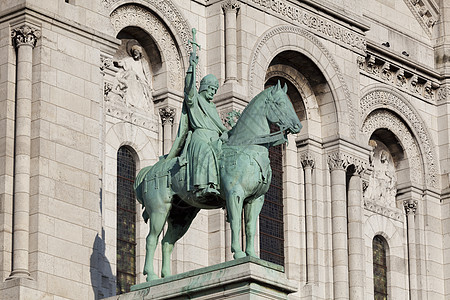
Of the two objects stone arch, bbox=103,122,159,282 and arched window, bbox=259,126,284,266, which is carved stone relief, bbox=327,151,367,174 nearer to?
arched window, bbox=259,126,284,266

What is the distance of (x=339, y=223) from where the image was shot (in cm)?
4341

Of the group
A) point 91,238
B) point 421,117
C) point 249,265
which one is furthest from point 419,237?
point 249,265

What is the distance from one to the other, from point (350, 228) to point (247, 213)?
12193 mm

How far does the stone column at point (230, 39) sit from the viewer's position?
40.7 meters

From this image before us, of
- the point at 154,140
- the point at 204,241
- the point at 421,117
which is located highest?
the point at 421,117

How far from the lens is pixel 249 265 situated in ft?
101

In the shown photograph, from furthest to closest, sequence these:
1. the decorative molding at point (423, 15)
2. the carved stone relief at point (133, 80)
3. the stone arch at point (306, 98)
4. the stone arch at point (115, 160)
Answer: the decorative molding at point (423, 15), the stone arch at point (306, 98), the carved stone relief at point (133, 80), the stone arch at point (115, 160)

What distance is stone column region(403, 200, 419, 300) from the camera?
4688 cm

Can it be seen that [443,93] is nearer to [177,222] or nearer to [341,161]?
[341,161]

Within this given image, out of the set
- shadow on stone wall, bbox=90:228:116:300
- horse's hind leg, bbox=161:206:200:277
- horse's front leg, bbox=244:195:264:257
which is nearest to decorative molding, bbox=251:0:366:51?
shadow on stone wall, bbox=90:228:116:300

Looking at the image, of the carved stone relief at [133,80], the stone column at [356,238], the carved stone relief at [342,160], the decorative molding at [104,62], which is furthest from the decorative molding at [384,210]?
Result: the decorative molding at [104,62]

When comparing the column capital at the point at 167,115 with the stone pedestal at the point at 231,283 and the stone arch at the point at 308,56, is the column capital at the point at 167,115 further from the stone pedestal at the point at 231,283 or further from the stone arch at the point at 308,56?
the stone pedestal at the point at 231,283

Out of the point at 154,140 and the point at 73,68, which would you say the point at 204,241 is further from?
the point at 73,68

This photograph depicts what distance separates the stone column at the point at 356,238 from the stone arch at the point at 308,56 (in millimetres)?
1402
